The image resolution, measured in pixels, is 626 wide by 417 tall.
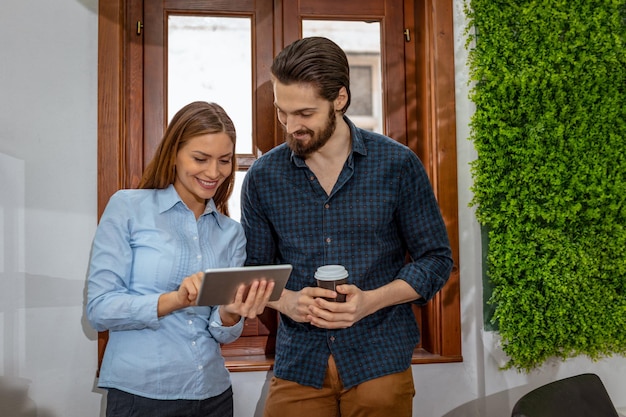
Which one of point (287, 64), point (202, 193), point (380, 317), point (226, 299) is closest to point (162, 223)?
point (202, 193)

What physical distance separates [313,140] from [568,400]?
1020 mm

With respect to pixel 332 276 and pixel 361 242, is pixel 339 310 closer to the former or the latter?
pixel 332 276

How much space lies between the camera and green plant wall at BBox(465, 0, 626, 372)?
7.39ft

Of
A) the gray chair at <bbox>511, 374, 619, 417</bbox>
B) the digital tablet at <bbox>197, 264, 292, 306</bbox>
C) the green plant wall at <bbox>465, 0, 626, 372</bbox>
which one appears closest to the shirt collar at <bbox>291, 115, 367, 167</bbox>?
the digital tablet at <bbox>197, 264, 292, 306</bbox>

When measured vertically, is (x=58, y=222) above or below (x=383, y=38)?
below

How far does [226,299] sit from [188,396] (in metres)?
0.33

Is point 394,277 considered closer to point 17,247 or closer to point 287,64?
point 287,64

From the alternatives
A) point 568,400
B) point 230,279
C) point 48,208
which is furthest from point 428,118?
point 48,208

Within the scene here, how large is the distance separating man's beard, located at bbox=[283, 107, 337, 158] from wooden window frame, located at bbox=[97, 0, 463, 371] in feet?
2.36

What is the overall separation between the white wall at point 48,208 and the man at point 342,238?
630mm

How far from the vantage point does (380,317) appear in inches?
66.5

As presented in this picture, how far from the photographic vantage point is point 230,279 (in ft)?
4.28

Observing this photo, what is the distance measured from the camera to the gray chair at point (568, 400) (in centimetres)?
138

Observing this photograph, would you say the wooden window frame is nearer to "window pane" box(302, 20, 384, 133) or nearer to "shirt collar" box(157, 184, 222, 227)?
"window pane" box(302, 20, 384, 133)
